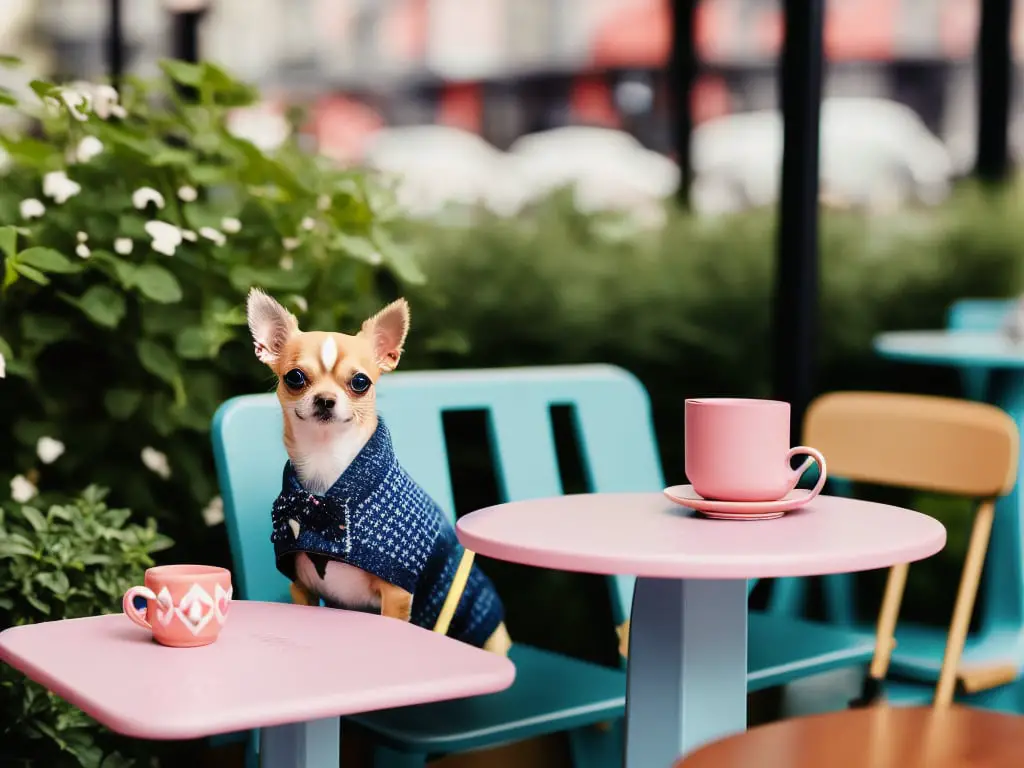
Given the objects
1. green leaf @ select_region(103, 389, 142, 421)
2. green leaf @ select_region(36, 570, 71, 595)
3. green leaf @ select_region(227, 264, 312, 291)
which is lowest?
green leaf @ select_region(36, 570, 71, 595)

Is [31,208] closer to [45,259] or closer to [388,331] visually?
[45,259]

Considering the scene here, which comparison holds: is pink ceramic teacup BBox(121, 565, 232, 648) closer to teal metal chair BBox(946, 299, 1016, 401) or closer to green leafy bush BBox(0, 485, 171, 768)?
green leafy bush BBox(0, 485, 171, 768)

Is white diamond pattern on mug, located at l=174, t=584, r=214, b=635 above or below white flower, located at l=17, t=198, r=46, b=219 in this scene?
below

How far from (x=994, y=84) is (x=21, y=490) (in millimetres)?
4096

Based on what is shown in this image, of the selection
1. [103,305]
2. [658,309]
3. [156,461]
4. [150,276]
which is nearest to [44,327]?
[103,305]

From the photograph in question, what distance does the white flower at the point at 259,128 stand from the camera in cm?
306

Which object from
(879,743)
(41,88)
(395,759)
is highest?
(41,88)

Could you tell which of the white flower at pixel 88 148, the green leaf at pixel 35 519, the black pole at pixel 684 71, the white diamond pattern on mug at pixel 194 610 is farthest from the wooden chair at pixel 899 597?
the black pole at pixel 684 71

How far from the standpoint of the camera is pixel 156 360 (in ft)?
9.00

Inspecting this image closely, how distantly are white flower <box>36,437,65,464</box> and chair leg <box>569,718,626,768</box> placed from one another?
1.14 meters

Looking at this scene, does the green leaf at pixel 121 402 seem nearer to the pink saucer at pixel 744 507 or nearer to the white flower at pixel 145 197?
the white flower at pixel 145 197

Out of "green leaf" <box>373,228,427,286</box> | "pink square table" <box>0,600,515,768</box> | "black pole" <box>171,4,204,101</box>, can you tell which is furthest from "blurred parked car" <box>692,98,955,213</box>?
"pink square table" <box>0,600,515,768</box>

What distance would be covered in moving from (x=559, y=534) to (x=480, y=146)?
857 centimetres

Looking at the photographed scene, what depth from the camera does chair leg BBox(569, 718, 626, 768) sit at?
288 centimetres
